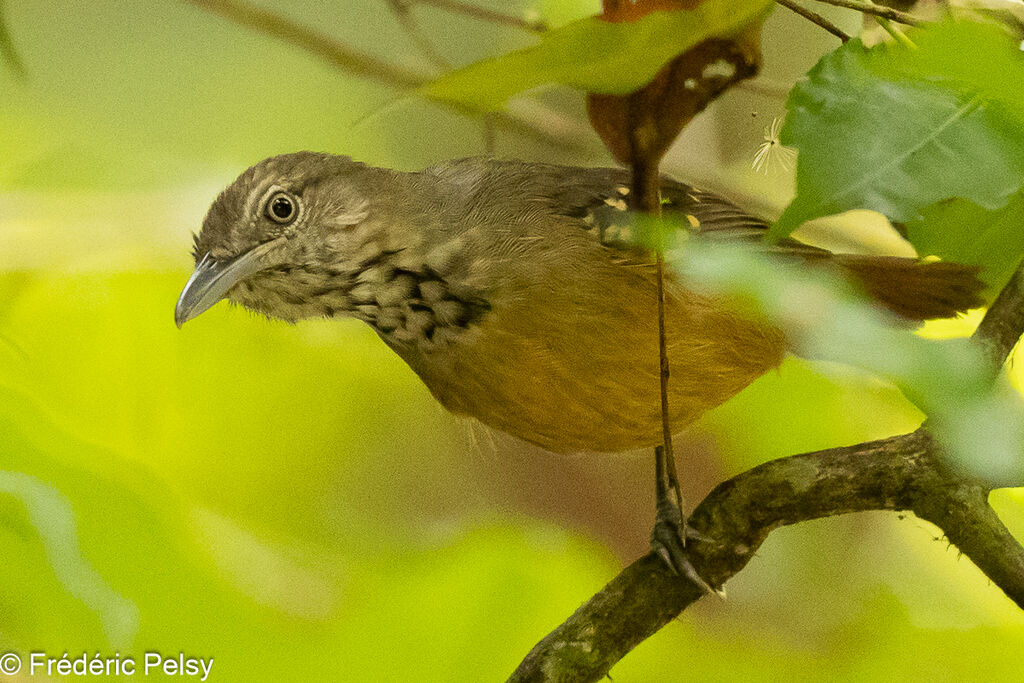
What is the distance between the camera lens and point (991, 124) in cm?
44

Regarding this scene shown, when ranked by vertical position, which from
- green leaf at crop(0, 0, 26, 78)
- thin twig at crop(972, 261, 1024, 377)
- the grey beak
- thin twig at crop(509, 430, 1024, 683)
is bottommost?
thin twig at crop(509, 430, 1024, 683)

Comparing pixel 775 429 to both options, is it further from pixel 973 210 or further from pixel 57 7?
pixel 57 7

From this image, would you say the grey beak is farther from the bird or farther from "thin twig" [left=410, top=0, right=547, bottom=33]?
"thin twig" [left=410, top=0, right=547, bottom=33]

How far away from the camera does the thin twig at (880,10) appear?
50 cm

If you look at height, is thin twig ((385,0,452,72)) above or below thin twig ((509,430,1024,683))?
above

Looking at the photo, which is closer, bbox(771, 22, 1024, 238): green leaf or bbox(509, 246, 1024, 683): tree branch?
bbox(771, 22, 1024, 238): green leaf

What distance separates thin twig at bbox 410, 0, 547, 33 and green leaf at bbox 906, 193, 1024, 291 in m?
0.27

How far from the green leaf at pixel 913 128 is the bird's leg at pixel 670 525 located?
0.20m

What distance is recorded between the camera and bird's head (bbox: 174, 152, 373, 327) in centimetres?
53

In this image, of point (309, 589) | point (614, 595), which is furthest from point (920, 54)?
point (309, 589)

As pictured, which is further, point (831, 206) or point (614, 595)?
point (614, 595)

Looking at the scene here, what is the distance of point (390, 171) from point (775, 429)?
315 millimetres

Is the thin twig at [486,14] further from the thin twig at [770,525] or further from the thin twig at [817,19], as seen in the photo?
the thin twig at [770,525]

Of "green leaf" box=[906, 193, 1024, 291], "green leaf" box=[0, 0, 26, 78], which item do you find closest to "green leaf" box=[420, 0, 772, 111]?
"green leaf" box=[906, 193, 1024, 291]
